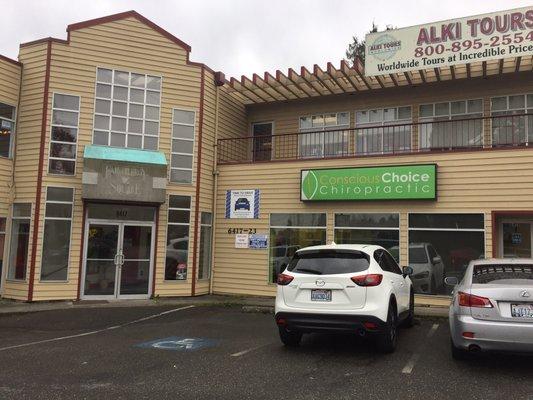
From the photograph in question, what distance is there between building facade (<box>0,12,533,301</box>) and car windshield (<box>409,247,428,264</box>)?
0.03 m

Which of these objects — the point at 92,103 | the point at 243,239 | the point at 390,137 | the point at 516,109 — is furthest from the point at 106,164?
the point at 516,109

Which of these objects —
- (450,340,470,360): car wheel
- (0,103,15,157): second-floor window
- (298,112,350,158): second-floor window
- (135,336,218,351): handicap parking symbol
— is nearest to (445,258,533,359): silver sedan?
(450,340,470,360): car wheel

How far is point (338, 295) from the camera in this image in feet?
23.7

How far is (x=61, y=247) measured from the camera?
13672 millimetres

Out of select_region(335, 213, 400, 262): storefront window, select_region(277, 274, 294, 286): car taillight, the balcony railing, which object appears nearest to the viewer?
select_region(277, 274, 294, 286): car taillight

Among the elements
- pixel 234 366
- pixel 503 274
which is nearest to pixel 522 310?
pixel 503 274

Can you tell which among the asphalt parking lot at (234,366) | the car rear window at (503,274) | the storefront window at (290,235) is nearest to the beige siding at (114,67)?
the storefront window at (290,235)

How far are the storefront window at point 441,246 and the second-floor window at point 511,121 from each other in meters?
3.49

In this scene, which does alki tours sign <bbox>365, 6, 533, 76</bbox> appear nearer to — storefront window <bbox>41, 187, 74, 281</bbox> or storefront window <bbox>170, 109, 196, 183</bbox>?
storefront window <bbox>170, 109, 196, 183</bbox>

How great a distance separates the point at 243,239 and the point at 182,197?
7.34 feet

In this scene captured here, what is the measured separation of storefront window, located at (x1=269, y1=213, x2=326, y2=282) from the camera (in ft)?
46.8

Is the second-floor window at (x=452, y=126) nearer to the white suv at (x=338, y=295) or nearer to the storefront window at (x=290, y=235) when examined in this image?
the storefront window at (x=290, y=235)

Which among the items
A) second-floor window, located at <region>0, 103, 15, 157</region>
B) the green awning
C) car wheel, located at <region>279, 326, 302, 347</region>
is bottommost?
car wheel, located at <region>279, 326, 302, 347</region>

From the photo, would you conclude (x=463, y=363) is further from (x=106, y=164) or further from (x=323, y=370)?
(x=106, y=164)
